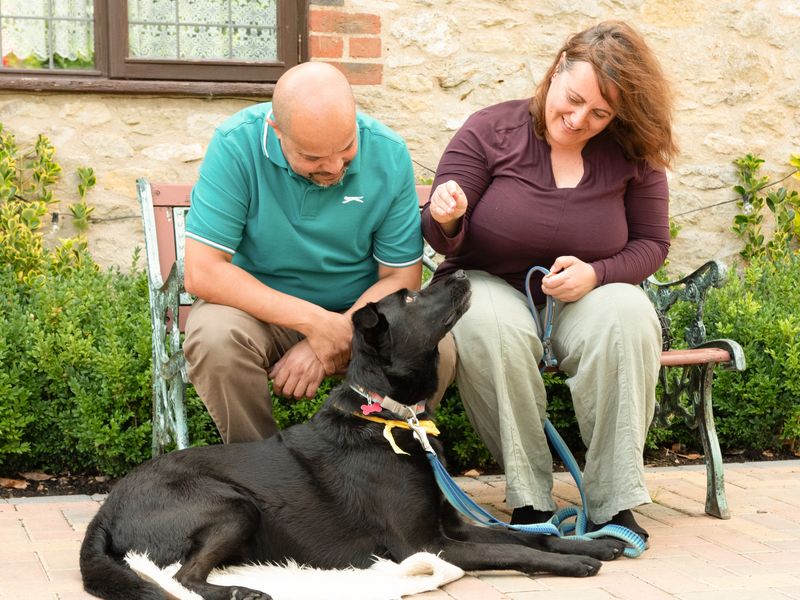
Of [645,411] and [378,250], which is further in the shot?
[378,250]

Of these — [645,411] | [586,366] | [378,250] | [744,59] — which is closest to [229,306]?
[378,250]

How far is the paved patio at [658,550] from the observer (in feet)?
9.69

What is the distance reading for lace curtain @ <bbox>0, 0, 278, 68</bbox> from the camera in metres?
5.65

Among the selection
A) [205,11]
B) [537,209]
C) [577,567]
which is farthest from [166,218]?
[577,567]

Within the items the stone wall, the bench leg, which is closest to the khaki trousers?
the bench leg

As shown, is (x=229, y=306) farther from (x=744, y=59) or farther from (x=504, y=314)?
(x=744, y=59)

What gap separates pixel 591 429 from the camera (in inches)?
135

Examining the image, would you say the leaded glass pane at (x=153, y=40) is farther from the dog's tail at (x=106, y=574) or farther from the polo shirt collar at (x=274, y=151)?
the dog's tail at (x=106, y=574)

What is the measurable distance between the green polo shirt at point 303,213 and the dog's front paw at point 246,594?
1140mm

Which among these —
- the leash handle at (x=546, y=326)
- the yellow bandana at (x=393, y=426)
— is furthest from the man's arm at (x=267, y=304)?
the leash handle at (x=546, y=326)

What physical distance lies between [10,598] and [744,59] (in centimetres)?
503

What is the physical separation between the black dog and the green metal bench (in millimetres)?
569

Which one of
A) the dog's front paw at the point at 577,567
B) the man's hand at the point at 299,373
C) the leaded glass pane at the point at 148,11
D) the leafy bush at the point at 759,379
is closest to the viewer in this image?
the dog's front paw at the point at 577,567

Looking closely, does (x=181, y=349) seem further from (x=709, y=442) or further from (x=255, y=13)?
(x=255, y=13)
